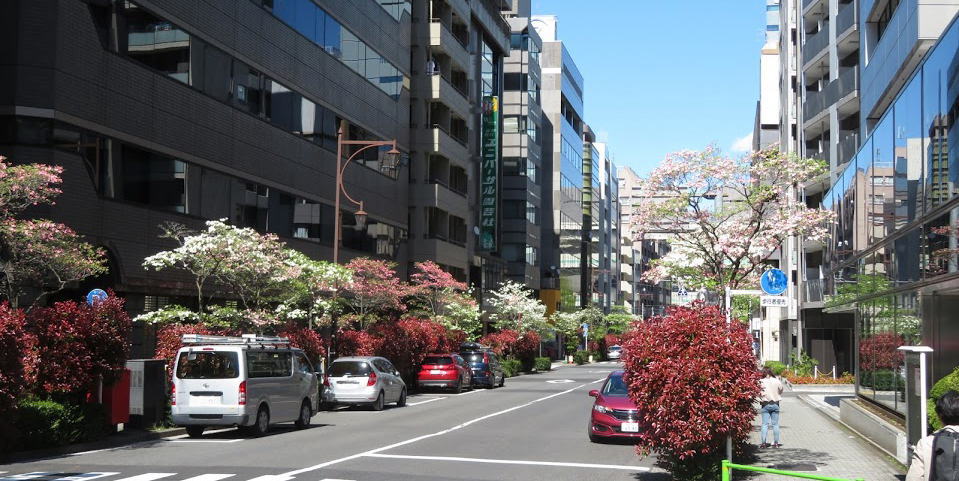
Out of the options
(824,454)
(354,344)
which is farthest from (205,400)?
(354,344)

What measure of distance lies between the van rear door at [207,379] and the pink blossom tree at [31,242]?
10.7 ft

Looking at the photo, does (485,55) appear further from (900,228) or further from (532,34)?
(900,228)

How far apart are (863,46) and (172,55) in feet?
100

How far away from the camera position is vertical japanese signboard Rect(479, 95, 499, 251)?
7294cm

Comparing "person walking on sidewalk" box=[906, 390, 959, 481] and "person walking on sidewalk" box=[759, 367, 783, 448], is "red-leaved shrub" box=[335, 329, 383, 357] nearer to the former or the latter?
"person walking on sidewalk" box=[759, 367, 783, 448]

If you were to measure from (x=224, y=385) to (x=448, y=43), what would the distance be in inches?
1665

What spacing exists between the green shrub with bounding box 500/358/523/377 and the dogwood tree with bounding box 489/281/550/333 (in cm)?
680

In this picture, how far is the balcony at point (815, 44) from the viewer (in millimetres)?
56438

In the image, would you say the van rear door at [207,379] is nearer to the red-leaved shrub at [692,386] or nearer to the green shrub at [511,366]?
the red-leaved shrub at [692,386]

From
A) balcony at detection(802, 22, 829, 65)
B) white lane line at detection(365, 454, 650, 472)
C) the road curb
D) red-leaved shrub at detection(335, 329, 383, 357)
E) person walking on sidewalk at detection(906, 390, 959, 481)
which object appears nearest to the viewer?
person walking on sidewalk at detection(906, 390, 959, 481)

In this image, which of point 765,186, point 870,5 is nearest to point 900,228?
point 765,186

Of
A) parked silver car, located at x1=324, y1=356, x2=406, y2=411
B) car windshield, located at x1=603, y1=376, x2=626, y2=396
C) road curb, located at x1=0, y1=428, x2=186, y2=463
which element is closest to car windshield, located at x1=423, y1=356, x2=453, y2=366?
parked silver car, located at x1=324, y1=356, x2=406, y2=411

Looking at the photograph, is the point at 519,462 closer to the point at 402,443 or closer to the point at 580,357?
the point at 402,443

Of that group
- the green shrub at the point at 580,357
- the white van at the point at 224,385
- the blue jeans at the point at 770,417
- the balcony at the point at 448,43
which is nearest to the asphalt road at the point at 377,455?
the white van at the point at 224,385
